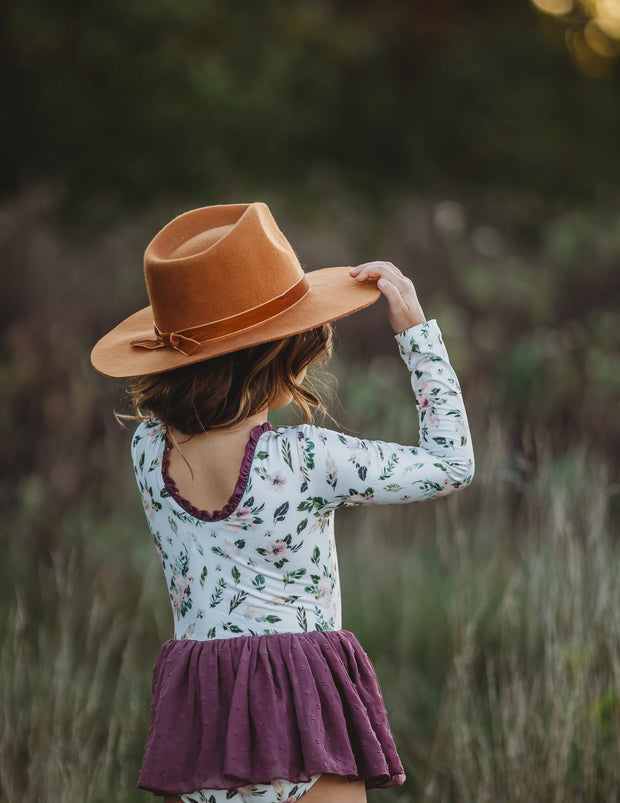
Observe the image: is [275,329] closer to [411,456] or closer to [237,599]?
[411,456]

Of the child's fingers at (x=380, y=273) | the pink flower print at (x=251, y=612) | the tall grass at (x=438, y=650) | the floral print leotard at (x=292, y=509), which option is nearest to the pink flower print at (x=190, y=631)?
the floral print leotard at (x=292, y=509)

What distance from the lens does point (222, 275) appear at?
156cm

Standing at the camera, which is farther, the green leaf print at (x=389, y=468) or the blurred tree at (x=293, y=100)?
the blurred tree at (x=293, y=100)

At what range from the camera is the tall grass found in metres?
2.43

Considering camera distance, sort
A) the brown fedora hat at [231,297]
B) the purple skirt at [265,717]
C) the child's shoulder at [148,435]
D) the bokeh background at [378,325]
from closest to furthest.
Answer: the purple skirt at [265,717] < the brown fedora hat at [231,297] < the child's shoulder at [148,435] < the bokeh background at [378,325]

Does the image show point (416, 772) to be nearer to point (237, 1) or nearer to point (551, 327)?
point (551, 327)

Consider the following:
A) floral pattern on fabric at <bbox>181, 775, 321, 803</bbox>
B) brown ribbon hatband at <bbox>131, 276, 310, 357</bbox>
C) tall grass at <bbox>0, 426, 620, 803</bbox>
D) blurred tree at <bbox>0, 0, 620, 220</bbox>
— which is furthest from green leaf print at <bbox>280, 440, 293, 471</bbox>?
blurred tree at <bbox>0, 0, 620, 220</bbox>

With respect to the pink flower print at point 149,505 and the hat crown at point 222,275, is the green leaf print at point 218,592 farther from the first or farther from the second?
the hat crown at point 222,275

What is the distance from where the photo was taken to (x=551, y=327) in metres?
6.77

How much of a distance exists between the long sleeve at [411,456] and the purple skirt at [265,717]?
271 millimetres

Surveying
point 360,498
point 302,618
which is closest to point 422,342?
point 360,498

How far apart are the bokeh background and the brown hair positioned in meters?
1.08

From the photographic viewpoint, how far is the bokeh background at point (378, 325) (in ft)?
8.87

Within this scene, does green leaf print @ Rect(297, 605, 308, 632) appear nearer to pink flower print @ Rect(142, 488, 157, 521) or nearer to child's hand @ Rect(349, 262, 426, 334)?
pink flower print @ Rect(142, 488, 157, 521)
